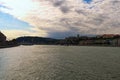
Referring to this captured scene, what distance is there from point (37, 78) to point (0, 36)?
160 m

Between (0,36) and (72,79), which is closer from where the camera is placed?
(72,79)

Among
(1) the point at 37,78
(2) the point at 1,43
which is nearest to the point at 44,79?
(1) the point at 37,78

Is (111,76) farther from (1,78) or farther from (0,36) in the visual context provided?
(0,36)

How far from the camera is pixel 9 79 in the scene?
30406 millimetres

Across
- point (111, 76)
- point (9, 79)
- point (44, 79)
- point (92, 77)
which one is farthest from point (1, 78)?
point (111, 76)

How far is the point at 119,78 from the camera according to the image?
30781 mm

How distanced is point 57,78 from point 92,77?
5016mm

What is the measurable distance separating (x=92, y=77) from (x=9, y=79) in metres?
11.7

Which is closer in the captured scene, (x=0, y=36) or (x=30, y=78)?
(x=30, y=78)

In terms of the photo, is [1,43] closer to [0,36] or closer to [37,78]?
[0,36]

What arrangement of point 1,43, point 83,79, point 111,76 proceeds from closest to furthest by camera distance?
point 83,79 → point 111,76 → point 1,43

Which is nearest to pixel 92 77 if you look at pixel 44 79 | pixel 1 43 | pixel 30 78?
pixel 44 79

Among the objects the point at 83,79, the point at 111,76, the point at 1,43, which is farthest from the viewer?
the point at 1,43

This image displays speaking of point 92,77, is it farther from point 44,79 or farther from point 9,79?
point 9,79
